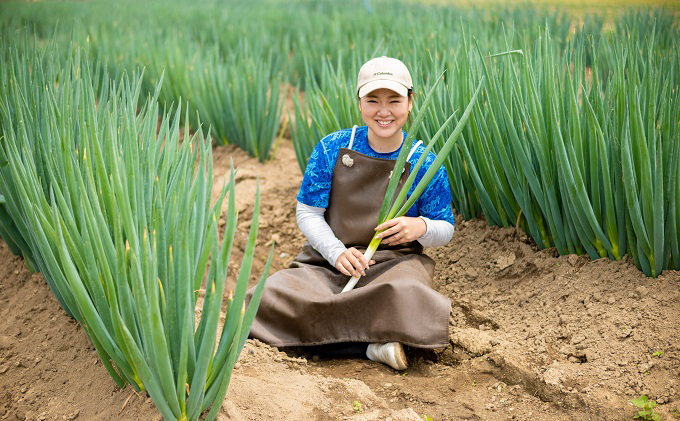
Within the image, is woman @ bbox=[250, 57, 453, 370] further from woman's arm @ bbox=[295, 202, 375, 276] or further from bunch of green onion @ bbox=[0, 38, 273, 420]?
bunch of green onion @ bbox=[0, 38, 273, 420]

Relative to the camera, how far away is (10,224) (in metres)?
1.98

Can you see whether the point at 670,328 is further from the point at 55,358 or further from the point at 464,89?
the point at 55,358

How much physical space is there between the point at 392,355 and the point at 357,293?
7.7 inches

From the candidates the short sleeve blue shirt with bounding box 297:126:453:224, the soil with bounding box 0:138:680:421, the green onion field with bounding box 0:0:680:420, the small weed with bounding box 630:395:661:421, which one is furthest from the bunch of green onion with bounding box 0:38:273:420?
the small weed with bounding box 630:395:661:421

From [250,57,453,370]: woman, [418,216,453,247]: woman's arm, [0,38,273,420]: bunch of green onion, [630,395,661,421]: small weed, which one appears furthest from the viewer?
[418,216,453,247]: woman's arm

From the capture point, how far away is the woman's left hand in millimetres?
1909

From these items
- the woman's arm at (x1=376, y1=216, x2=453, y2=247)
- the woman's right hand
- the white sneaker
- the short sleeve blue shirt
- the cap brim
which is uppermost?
the cap brim

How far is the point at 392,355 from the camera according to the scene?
183 cm

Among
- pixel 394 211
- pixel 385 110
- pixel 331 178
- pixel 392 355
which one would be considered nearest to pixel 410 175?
pixel 394 211

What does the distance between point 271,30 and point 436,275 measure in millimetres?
3901

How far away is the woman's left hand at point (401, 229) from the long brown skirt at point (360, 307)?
8 cm

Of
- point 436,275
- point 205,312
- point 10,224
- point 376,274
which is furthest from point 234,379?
point 436,275

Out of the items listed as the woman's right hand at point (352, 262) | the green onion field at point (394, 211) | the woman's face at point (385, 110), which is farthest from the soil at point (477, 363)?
the woman's face at point (385, 110)

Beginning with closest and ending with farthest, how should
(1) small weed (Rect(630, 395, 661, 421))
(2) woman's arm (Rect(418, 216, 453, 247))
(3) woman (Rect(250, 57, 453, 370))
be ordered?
(1) small weed (Rect(630, 395, 661, 421)), (3) woman (Rect(250, 57, 453, 370)), (2) woman's arm (Rect(418, 216, 453, 247))
